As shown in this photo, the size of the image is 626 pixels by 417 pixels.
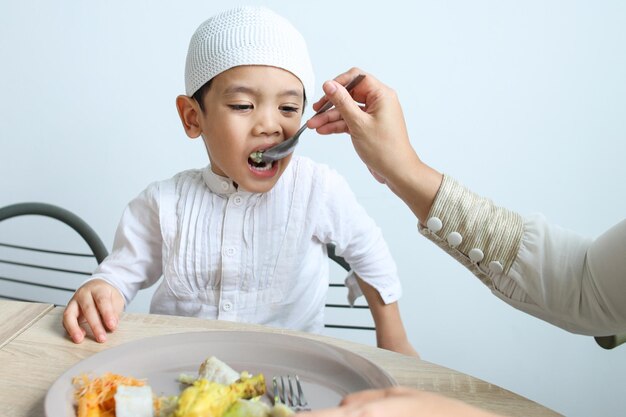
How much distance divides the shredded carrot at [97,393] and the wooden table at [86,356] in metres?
0.05

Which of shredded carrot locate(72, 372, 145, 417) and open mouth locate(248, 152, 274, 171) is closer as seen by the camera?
shredded carrot locate(72, 372, 145, 417)

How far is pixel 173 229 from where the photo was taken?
125 centimetres

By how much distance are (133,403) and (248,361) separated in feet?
0.64

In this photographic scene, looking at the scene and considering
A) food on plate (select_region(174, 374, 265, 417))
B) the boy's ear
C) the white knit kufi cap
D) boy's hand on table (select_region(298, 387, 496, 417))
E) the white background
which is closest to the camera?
boy's hand on table (select_region(298, 387, 496, 417))

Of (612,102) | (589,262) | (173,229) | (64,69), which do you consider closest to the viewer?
(589,262)

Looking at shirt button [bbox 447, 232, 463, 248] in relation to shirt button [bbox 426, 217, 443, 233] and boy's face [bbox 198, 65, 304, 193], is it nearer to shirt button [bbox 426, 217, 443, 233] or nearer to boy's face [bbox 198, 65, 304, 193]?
shirt button [bbox 426, 217, 443, 233]

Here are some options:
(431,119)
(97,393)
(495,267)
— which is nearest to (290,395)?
(97,393)

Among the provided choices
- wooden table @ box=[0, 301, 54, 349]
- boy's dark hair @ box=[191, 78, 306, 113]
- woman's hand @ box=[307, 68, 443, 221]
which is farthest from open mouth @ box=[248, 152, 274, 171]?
wooden table @ box=[0, 301, 54, 349]

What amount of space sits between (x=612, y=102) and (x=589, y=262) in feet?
3.83

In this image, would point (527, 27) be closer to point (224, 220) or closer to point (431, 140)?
point (431, 140)

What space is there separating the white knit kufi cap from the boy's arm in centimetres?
43

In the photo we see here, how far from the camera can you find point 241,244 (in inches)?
49.8

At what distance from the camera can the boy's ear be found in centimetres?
124

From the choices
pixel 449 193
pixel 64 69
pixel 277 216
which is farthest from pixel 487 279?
pixel 64 69
